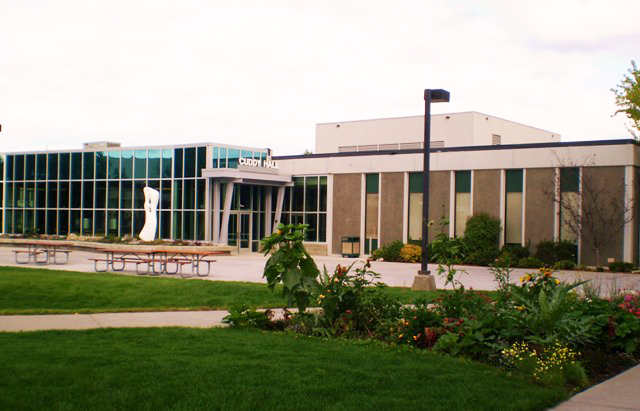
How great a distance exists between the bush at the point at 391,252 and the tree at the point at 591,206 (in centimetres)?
783

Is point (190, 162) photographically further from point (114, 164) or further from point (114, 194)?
point (114, 194)

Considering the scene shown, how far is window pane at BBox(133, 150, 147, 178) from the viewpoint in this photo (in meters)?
42.1

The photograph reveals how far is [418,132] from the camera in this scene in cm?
4797

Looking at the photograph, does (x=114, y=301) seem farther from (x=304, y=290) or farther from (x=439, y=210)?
(x=439, y=210)

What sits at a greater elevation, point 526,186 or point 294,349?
point 526,186

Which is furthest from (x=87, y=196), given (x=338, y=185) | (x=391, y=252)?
(x=391, y=252)

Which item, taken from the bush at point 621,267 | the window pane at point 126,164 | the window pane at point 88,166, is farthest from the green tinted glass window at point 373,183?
the window pane at point 88,166

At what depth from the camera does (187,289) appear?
54.1 feet

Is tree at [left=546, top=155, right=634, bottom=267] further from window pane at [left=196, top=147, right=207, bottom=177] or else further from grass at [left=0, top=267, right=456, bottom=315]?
window pane at [left=196, top=147, right=207, bottom=177]

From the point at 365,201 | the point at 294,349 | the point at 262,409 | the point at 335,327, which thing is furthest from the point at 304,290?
the point at 365,201

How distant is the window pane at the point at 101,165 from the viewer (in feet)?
144

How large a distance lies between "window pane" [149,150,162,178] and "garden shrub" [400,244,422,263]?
683 inches

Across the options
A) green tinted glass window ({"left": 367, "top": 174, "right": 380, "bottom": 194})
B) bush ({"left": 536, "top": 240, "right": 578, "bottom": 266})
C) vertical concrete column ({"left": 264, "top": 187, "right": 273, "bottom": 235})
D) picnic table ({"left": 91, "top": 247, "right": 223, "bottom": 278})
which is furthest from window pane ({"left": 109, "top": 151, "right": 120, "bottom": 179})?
bush ({"left": 536, "top": 240, "right": 578, "bottom": 266})

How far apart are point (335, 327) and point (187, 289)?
7439 millimetres
